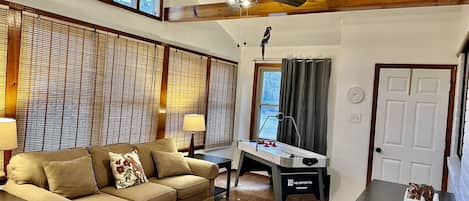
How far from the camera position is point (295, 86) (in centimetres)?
584

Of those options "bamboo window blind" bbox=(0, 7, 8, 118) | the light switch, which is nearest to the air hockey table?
the light switch

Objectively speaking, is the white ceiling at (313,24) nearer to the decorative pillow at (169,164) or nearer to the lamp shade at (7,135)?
the decorative pillow at (169,164)

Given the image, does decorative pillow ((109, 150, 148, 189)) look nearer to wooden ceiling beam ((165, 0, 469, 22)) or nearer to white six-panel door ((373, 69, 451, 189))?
wooden ceiling beam ((165, 0, 469, 22))

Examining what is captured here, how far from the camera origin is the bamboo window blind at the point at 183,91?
16.0ft

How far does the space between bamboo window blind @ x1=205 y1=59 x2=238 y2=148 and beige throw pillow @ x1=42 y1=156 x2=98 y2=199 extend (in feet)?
8.84

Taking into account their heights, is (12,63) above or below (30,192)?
above

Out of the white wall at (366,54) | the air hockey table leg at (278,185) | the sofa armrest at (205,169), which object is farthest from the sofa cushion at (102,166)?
the white wall at (366,54)

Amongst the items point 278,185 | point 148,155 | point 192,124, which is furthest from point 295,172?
point 148,155

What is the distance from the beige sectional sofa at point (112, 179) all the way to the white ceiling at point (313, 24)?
243cm

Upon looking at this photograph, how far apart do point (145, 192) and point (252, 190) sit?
7.62ft

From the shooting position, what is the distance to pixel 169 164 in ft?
12.9

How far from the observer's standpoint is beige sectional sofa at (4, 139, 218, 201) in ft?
9.45

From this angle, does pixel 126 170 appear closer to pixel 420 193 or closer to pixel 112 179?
pixel 112 179

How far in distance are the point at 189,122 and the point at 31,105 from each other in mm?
1983
